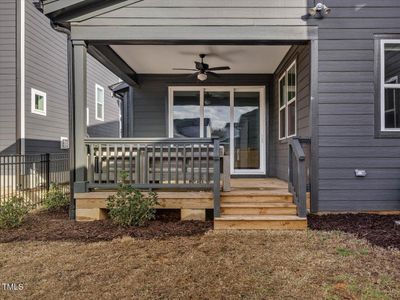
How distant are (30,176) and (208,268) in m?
7.11

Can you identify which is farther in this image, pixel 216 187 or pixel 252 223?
pixel 216 187

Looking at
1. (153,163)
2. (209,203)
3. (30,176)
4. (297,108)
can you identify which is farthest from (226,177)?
(30,176)

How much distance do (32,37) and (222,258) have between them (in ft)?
27.7

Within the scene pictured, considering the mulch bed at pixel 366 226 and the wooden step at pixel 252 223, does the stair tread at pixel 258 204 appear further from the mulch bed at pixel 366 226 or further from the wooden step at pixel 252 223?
the mulch bed at pixel 366 226

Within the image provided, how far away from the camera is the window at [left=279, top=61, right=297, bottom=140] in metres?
5.79

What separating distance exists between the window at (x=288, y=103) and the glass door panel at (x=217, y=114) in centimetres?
138

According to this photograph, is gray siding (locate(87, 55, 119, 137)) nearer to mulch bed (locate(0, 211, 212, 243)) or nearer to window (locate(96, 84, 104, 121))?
window (locate(96, 84, 104, 121))

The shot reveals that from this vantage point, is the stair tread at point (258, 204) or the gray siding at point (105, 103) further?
the gray siding at point (105, 103)

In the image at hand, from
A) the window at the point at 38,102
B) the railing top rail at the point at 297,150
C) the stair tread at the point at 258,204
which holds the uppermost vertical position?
the window at the point at 38,102

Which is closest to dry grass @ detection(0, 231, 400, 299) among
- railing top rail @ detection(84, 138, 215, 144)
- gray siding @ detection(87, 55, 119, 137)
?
railing top rail @ detection(84, 138, 215, 144)

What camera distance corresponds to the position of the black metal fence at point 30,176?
638 cm

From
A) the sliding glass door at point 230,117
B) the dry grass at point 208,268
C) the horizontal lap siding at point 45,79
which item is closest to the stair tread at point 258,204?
the dry grass at point 208,268

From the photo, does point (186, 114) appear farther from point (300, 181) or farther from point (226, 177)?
point (300, 181)

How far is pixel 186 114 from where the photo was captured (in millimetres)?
7656
